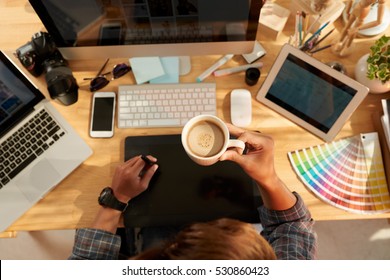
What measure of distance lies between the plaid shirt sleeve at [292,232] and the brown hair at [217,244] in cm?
24

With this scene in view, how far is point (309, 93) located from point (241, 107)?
224 millimetres

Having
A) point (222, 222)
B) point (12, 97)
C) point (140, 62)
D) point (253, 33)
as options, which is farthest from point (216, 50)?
point (12, 97)

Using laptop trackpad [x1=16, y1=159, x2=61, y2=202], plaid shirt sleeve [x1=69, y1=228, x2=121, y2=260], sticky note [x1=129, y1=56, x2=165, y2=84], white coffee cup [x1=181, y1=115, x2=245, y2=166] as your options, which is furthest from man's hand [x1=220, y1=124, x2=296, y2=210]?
laptop trackpad [x1=16, y1=159, x2=61, y2=202]

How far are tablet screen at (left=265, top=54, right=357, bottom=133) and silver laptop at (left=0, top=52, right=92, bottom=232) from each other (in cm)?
67

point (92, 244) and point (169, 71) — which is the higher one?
point (169, 71)

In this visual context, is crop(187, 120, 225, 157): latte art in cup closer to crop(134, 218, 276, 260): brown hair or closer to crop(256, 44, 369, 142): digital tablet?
crop(134, 218, 276, 260): brown hair

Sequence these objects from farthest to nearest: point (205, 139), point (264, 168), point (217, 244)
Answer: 1. point (264, 168)
2. point (205, 139)
3. point (217, 244)

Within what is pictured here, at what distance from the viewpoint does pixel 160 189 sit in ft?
3.64

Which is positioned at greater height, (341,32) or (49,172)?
(341,32)

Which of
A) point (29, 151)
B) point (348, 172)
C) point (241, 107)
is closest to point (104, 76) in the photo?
point (29, 151)

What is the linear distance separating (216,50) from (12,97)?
66 cm

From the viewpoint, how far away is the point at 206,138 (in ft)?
2.98

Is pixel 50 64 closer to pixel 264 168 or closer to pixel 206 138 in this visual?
pixel 206 138

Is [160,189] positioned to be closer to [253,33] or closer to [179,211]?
[179,211]
